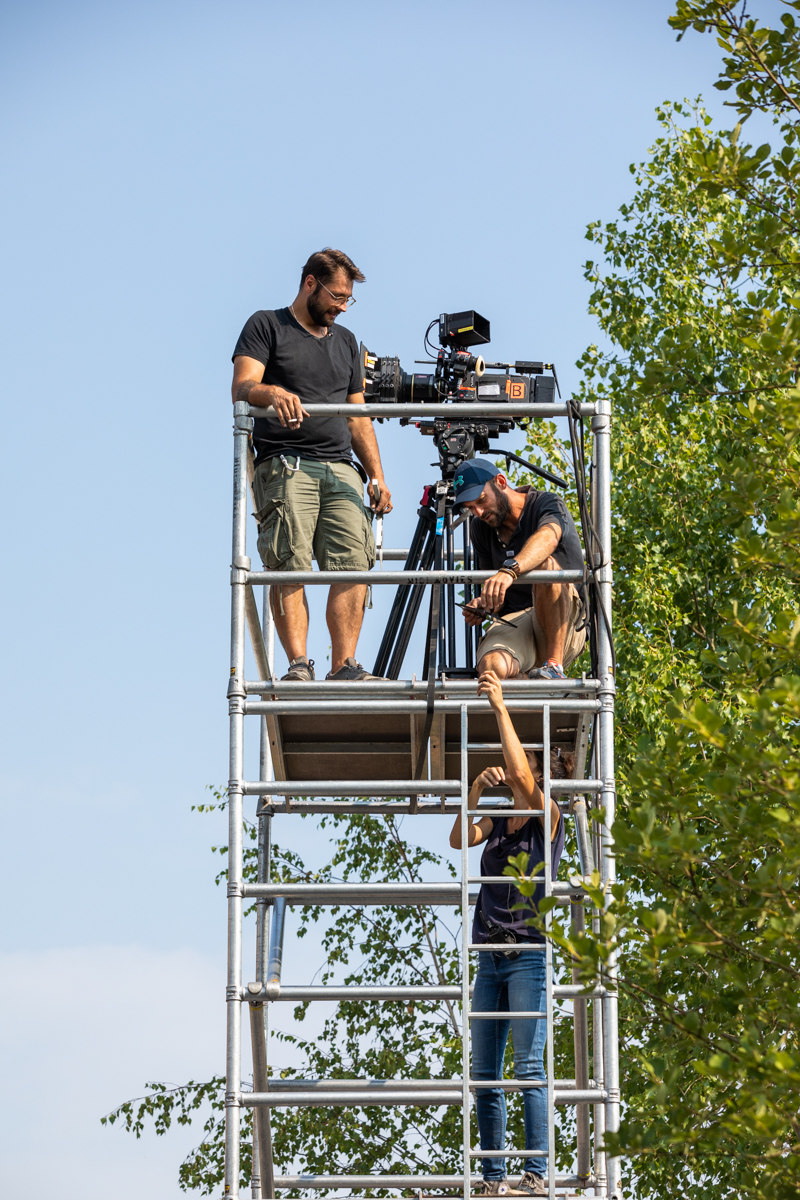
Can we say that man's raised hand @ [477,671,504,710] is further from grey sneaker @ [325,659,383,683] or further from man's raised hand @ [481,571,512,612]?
grey sneaker @ [325,659,383,683]

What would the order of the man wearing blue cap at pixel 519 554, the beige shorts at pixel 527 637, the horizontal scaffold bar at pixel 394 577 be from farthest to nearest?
the beige shorts at pixel 527 637 < the man wearing blue cap at pixel 519 554 < the horizontal scaffold bar at pixel 394 577

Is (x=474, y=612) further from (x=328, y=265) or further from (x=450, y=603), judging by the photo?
(x=328, y=265)

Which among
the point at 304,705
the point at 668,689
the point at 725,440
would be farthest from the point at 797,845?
the point at 725,440

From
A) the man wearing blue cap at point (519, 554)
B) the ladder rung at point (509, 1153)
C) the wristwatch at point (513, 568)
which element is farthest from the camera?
the man wearing blue cap at point (519, 554)

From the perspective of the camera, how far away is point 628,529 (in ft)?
54.7

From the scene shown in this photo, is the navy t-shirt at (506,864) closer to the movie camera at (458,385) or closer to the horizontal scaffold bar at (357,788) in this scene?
the horizontal scaffold bar at (357,788)

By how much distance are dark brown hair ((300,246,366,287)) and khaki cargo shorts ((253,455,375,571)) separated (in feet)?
3.14

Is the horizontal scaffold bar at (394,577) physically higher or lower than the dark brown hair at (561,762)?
higher

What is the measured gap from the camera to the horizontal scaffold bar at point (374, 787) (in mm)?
6035

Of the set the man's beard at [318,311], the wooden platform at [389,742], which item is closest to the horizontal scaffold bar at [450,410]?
the man's beard at [318,311]

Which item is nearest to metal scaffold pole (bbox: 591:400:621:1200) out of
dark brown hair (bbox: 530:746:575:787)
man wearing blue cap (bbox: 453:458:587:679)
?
man wearing blue cap (bbox: 453:458:587:679)

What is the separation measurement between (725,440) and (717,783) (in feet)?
40.2

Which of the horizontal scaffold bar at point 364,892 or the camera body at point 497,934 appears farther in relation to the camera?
the camera body at point 497,934

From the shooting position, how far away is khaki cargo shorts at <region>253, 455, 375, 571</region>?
21.8ft
